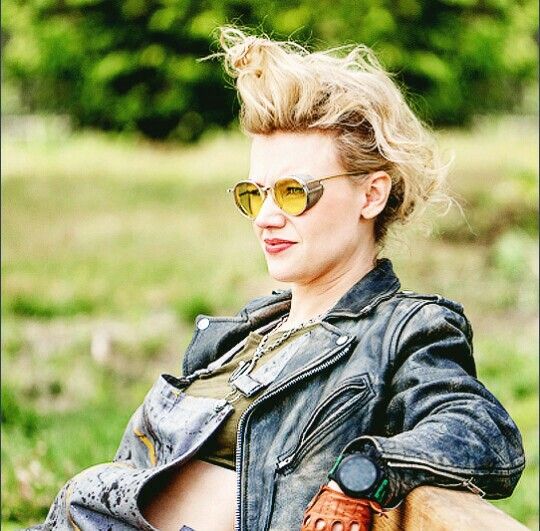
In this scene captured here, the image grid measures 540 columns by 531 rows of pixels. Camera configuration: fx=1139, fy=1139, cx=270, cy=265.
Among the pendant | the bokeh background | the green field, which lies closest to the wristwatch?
the pendant

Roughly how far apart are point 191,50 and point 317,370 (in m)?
8.56

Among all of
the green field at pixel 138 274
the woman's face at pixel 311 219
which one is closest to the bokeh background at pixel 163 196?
the green field at pixel 138 274

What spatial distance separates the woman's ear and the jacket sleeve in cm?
35

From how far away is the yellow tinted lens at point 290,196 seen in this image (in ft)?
8.11

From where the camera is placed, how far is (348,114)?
2545 millimetres

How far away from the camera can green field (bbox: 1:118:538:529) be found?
5.41 meters

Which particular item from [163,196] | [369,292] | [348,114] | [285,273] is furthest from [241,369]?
[163,196]

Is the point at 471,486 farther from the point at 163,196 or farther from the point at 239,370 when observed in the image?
the point at 163,196

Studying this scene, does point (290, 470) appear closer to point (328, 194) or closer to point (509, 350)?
point (328, 194)

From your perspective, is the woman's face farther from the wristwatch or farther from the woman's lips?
the wristwatch

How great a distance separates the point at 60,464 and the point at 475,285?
4402 millimetres

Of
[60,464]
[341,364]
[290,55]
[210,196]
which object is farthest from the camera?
[210,196]

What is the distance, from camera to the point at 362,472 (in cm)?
189

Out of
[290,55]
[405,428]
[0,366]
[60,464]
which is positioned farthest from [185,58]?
[405,428]
